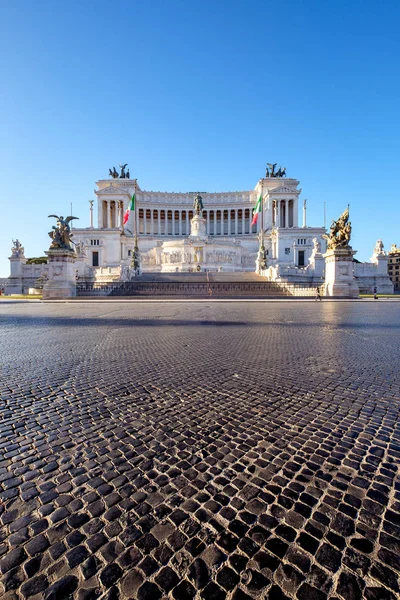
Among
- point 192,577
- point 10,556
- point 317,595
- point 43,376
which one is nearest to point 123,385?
point 43,376

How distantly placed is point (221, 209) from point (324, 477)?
8208 centimetres

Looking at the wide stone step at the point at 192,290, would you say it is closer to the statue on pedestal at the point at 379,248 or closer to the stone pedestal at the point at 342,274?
the stone pedestal at the point at 342,274

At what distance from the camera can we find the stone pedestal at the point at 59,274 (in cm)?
2656

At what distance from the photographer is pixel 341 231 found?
26.2 metres

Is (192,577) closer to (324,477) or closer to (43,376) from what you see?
(324,477)

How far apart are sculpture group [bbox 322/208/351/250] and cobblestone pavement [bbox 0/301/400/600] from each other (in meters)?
23.4

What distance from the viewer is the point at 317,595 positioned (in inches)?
56.3

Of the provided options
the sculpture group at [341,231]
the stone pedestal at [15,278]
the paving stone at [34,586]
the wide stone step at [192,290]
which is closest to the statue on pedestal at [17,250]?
the stone pedestal at [15,278]

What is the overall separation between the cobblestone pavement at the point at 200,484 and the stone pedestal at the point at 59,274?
2331 centimetres

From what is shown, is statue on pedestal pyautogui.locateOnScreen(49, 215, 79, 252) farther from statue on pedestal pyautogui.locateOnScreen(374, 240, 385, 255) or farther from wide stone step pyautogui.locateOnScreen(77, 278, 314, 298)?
statue on pedestal pyautogui.locateOnScreen(374, 240, 385, 255)

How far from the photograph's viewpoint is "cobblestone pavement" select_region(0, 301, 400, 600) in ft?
5.05

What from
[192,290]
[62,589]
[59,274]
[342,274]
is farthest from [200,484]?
[192,290]

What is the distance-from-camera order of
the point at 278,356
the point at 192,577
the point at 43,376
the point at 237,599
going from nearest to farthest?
1. the point at 237,599
2. the point at 192,577
3. the point at 43,376
4. the point at 278,356

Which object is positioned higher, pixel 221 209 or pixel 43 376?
pixel 221 209
